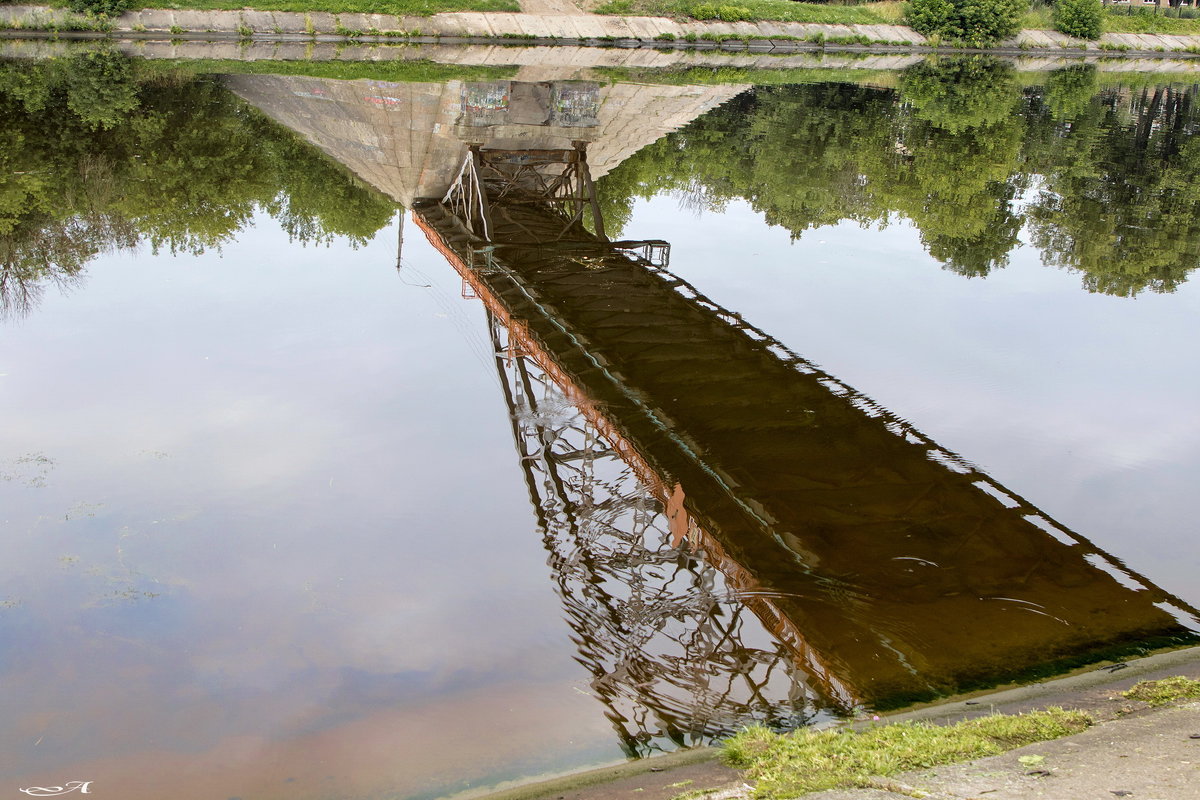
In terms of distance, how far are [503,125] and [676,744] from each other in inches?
1084

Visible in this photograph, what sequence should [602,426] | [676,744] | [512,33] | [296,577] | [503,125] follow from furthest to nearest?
1. [512,33]
2. [503,125]
3. [602,426]
4. [296,577]
5. [676,744]

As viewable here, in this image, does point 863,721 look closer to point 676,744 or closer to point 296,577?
point 676,744

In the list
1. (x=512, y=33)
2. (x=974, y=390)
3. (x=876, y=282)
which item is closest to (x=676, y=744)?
(x=974, y=390)

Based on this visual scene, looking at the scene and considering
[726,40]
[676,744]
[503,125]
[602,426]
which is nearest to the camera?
[676,744]

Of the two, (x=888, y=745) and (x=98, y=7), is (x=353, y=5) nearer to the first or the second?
(x=98, y=7)

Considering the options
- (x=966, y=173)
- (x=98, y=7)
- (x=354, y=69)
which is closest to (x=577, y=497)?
(x=966, y=173)

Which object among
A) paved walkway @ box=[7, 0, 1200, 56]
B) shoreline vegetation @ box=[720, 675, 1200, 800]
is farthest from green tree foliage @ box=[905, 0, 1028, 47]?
shoreline vegetation @ box=[720, 675, 1200, 800]

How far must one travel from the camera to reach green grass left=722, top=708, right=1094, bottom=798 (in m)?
6.25

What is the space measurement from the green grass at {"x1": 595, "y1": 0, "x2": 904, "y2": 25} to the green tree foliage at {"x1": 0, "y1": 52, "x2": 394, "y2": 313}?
121 feet

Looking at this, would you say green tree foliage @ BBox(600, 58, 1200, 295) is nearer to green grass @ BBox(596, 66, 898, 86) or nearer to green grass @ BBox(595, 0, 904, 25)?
green grass @ BBox(596, 66, 898, 86)

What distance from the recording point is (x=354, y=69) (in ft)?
150

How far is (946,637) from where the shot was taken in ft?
28.8

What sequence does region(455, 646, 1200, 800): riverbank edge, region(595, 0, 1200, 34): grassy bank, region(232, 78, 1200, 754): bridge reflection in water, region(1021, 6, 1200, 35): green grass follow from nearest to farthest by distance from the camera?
region(455, 646, 1200, 800): riverbank edge
region(232, 78, 1200, 754): bridge reflection in water
region(595, 0, 1200, 34): grassy bank
region(1021, 6, 1200, 35): green grass

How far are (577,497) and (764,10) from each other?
67840 mm
